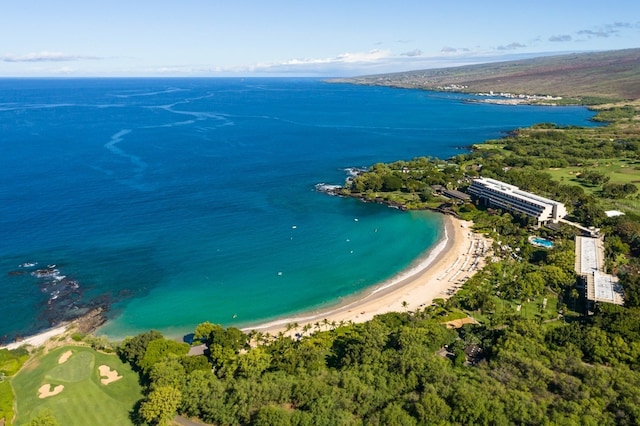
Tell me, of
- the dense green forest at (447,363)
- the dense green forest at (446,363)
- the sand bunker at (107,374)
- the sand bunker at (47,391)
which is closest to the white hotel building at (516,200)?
the dense green forest at (447,363)

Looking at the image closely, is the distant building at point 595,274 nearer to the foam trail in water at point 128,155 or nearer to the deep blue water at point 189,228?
the deep blue water at point 189,228

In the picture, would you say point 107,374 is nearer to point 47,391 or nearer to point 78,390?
point 78,390

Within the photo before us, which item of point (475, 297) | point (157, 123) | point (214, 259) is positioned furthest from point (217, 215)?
point (157, 123)

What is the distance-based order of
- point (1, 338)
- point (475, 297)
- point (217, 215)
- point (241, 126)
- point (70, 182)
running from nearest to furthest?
point (1, 338)
point (475, 297)
point (217, 215)
point (70, 182)
point (241, 126)

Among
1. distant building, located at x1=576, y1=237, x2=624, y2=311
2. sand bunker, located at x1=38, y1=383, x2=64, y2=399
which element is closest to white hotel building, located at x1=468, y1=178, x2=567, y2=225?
distant building, located at x1=576, y1=237, x2=624, y2=311

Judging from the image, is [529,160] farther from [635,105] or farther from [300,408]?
[635,105]

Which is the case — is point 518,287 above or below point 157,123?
below
